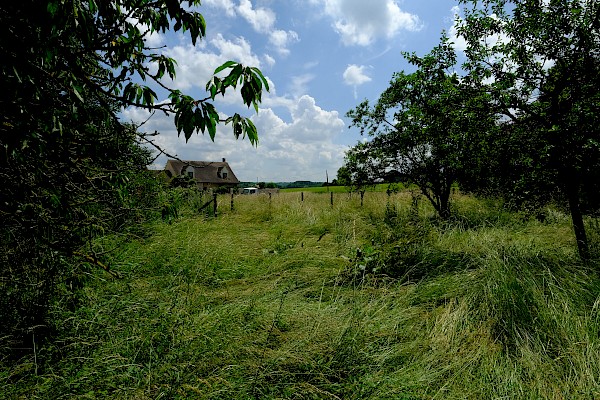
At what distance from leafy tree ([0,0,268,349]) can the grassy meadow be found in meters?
0.37

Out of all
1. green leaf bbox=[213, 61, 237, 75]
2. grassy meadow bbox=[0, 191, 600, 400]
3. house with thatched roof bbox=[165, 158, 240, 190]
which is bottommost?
grassy meadow bbox=[0, 191, 600, 400]

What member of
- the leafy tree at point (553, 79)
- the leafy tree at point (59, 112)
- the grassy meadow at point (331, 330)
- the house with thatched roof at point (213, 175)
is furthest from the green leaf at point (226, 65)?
the house with thatched roof at point (213, 175)

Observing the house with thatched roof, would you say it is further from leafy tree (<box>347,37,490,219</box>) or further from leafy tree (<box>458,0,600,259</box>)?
leafy tree (<box>458,0,600,259</box>)

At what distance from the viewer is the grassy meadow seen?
7.09 ft

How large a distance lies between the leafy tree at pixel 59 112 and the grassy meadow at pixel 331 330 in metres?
0.37

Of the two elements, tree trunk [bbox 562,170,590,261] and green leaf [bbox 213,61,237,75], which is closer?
green leaf [bbox 213,61,237,75]

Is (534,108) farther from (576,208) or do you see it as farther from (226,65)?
(226,65)

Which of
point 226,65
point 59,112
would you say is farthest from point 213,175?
point 226,65

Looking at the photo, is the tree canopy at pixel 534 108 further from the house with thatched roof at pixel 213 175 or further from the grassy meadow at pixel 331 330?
the house with thatched roof at pixel 213 175

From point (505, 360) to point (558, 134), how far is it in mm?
2701

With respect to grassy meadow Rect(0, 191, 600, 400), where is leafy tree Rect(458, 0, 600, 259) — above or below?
above

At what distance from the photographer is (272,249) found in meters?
6.12

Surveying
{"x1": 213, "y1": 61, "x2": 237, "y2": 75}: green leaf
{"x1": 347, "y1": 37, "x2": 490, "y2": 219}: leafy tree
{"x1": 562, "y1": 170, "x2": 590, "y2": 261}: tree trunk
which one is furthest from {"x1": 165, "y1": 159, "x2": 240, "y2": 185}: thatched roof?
{"x1": 213, "y1": 61, "x2": 237, "y2": 75}: green leaf

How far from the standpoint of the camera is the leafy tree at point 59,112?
135 centimetres
